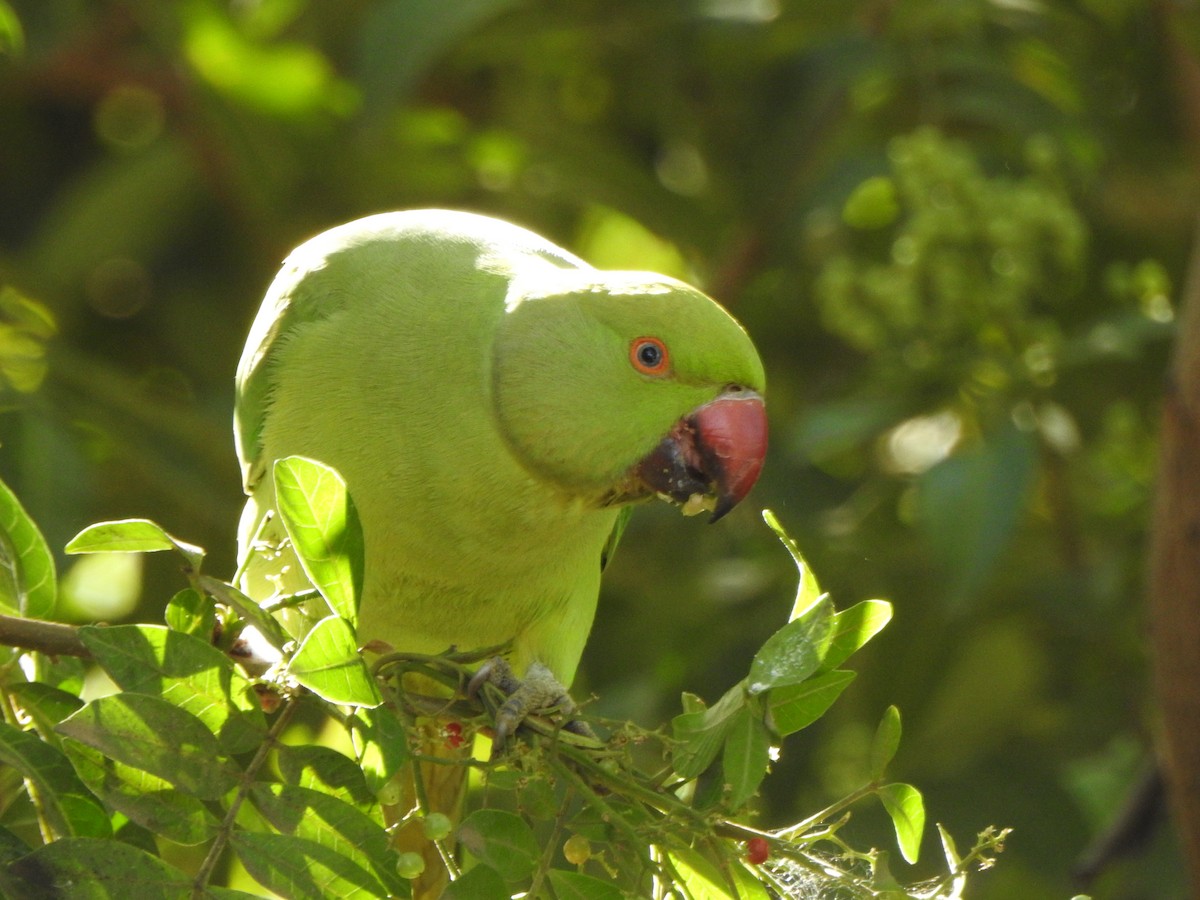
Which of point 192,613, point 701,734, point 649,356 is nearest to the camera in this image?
point 701,734

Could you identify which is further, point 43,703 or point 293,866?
point 43,703

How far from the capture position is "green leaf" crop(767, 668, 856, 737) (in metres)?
1.57

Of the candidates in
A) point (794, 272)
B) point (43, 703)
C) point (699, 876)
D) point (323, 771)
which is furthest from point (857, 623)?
point (794, 272)

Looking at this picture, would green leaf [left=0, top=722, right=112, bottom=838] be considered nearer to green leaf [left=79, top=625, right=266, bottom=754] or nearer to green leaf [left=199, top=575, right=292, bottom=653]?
green leaf [left=79, top=625, right=266, bottom=754]

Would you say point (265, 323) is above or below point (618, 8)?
below

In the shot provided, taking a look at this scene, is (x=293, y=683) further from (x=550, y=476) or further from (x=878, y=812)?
(x=878, y=812)

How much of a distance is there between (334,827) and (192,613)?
30 centimetres

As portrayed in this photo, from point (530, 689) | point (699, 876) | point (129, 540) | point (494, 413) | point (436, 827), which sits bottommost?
point (530, 689)

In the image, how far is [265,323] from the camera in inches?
98.9

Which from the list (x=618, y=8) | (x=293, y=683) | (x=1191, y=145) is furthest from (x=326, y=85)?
(x=293, y=683)

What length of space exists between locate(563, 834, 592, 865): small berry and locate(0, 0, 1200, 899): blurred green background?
1338 mm

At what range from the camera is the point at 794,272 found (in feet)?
13.4

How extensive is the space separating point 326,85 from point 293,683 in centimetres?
325

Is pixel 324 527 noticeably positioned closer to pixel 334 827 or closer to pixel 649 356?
pixel 334 827
